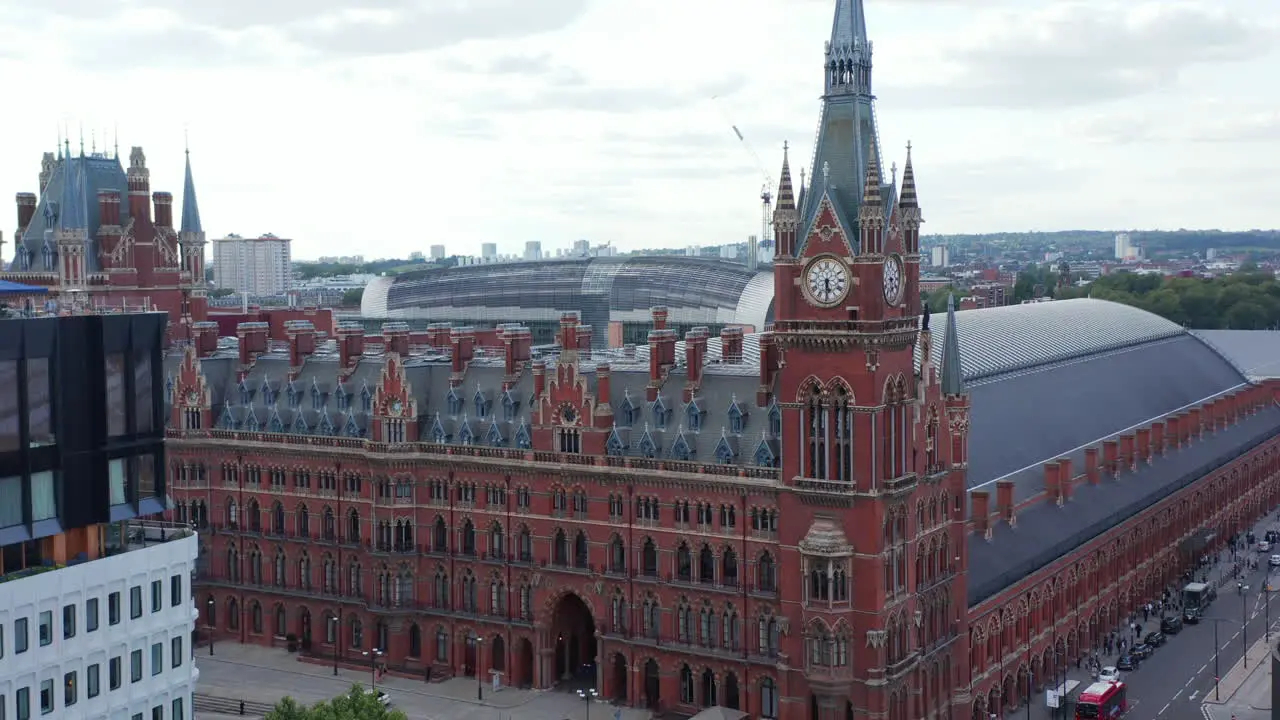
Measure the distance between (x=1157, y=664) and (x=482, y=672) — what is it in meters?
57.8

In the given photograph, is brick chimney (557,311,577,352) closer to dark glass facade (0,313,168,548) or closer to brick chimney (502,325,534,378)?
brick chimney (502,325,534,378)

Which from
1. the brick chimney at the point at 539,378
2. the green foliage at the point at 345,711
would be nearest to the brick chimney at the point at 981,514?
the brick chimney at the point at 539,378

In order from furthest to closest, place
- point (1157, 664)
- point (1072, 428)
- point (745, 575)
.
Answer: point (1072, 428) → point (1157, 664) → point (745, 575)

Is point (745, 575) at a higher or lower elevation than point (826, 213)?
lower

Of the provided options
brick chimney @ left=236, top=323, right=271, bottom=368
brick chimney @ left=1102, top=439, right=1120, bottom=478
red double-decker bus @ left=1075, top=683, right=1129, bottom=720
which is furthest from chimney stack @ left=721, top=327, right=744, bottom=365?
brick chimney @ left=1102, top=439, right=1120, bottom=478

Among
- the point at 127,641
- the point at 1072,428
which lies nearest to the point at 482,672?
the point at 127,641

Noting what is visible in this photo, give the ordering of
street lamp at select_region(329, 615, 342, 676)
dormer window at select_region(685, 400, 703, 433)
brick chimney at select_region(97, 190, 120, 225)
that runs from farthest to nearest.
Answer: brick chimney at select_region(97, 190, 120, 225), street lamp at select_region(329, 615, 342, 676), dormer window at select_region(685, 400, 703, 433)

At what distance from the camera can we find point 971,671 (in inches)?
4360

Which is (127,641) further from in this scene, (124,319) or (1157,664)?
(1157,664)

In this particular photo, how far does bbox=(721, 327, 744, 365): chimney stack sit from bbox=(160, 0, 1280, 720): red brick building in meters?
0.45

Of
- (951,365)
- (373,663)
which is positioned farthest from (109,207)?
(951,365)

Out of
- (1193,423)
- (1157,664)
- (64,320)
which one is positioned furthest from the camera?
(1193,423)

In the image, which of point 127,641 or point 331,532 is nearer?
point 127,641

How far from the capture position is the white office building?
233 feet
